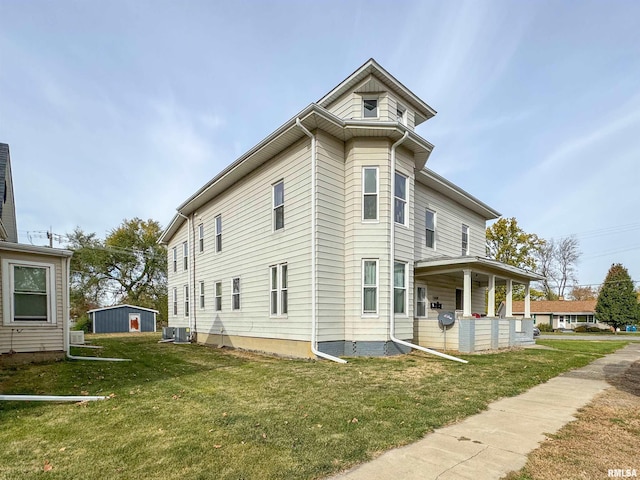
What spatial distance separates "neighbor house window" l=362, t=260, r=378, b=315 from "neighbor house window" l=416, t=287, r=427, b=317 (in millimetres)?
3723

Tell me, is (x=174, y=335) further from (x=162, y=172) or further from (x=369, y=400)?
(x=369, y=400)

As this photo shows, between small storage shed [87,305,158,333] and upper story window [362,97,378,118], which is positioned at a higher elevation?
upper story window [362,97,378,118]

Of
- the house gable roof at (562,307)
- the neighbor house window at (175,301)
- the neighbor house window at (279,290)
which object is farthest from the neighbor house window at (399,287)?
the house gable roof at (562,307)

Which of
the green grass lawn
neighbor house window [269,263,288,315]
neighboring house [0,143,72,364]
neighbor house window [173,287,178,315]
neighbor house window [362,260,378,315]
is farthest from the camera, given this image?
neighbor house window [173,287,178,315]

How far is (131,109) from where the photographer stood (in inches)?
534

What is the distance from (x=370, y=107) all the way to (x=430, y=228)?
5.41 metres

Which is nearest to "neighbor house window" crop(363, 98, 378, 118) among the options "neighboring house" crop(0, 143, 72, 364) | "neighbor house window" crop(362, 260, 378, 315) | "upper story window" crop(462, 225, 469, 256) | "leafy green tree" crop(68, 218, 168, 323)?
"neighbor house window" crop(362, 260, 378, 315)

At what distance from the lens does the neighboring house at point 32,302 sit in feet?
29.9

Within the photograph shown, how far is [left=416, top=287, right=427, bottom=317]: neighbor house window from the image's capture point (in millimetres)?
12849

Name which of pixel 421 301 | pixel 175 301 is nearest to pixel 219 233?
pixel 175 301

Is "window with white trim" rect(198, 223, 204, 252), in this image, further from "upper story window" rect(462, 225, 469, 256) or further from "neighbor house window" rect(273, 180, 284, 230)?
"upper story window" rect(462, 225, 469, 256)

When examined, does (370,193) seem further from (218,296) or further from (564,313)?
(564,313)

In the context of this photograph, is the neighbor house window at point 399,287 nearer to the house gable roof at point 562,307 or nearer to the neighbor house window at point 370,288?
the neighbor house window at point 370,288

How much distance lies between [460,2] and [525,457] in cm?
1012
